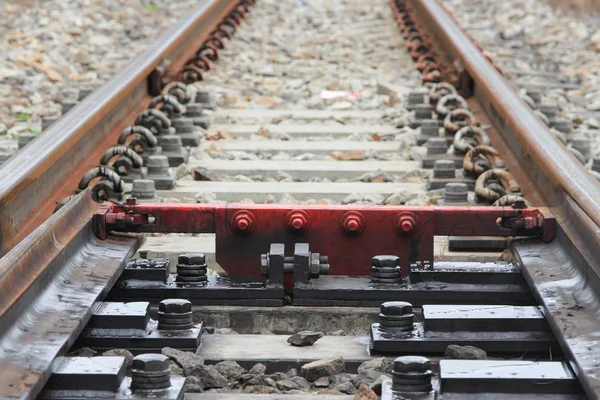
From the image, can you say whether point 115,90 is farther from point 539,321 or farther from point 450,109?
point 539,321

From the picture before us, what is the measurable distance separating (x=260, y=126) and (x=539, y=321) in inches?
131

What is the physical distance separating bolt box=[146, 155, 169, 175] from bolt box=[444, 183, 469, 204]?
1.14 m

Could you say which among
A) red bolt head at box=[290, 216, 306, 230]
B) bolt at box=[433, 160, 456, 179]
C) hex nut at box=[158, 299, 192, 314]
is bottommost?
bolt at box=[433, 160, 456, 179]

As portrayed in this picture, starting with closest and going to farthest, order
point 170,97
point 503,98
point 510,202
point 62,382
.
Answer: point 62,382 → point 510,202 → point 503,98 → point 170,97

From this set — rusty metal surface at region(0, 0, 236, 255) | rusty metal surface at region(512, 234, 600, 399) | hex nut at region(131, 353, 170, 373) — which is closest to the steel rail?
rusty metal surface at region(512, 234, 600, 399)

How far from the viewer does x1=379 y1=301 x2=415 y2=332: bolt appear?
2.68 metres

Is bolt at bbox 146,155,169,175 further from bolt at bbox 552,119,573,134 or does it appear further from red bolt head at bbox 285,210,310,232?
bolt at bbox 552,119,573,134

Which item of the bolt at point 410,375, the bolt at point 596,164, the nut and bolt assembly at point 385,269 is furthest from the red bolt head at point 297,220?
the bolt at point 596,164

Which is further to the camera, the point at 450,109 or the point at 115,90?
the point at 450,109

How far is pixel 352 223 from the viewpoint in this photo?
3.16 metres

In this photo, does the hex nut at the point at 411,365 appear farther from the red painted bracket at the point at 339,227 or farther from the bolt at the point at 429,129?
the bolt at the point at 429,129

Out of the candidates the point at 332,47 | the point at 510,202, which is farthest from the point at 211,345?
the point at 332,47

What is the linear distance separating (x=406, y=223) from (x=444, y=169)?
1.48 m

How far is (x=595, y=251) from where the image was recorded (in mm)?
2768
